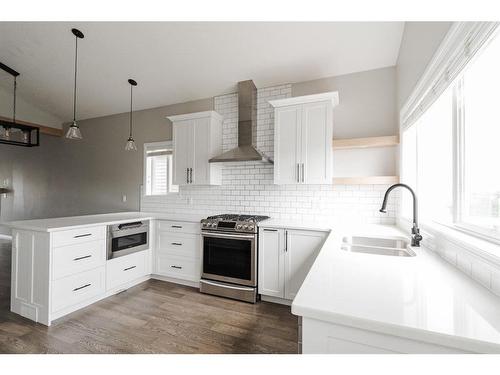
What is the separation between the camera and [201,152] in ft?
11.5

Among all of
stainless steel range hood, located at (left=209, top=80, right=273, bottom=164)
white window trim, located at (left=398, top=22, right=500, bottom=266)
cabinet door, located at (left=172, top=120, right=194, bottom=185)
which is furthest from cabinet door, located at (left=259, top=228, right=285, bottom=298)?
cabinet door, located at (left=172, top=120, right=194, bottom=185)

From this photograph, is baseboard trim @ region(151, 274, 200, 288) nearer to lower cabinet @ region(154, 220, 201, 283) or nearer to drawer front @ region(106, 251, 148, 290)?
lower cabinet @ region(154, 220, 201, 283)

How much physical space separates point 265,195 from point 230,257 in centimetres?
104

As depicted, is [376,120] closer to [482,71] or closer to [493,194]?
[482,71]

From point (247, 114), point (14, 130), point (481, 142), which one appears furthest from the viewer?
point (14, 130)

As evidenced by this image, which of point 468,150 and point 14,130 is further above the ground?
point 14,130

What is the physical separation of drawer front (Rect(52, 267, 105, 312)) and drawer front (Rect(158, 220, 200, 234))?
2.96 ft

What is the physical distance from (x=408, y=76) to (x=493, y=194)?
5.39ft

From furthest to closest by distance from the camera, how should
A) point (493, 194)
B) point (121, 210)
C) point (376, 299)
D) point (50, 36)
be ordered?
point (121, 210) < point (50, 36) < point (493, 194) < point (376, 299)

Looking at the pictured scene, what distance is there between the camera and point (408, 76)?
227 centimetres

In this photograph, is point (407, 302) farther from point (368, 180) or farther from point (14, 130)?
point (14, 130)

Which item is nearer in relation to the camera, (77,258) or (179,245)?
(77,258)

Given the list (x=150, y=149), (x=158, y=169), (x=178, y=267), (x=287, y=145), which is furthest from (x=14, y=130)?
(x=287, y=145)
